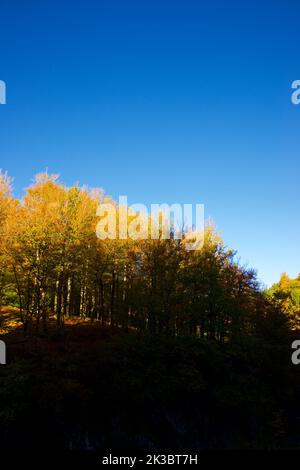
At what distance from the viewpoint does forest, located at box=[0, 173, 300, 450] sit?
16.8m

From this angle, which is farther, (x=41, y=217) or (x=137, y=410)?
(x=41, y=217)

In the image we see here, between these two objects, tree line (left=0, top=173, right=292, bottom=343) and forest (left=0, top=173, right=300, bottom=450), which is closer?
forest (left=0, top=173, right=300, bottom=450)

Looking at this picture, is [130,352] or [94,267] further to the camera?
[94,267]

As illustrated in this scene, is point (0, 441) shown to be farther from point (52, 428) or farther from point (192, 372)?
point (192, 372)

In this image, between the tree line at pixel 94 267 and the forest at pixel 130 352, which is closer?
the forest at pixel 130 352

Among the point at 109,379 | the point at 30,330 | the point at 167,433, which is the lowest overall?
the point at 167,433

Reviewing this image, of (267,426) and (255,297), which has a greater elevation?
(255,297)

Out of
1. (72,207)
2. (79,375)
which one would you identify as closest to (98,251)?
(72,207)

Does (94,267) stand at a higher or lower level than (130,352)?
higher

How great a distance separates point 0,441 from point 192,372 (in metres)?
11.6

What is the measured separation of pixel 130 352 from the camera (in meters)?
20.7

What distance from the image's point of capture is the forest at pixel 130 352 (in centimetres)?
1675

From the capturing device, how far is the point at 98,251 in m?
26.2
